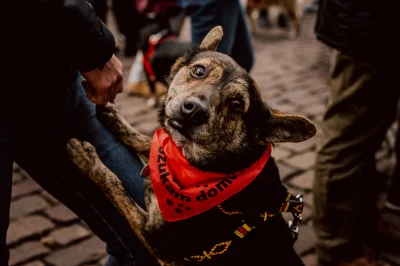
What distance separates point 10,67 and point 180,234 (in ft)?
3.50

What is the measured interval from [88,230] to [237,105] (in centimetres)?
182

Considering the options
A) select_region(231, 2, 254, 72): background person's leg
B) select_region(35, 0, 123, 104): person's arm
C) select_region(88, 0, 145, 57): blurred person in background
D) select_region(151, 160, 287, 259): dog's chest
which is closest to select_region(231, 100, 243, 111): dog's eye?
select_region(151, 160, 287, 259): dog's chest

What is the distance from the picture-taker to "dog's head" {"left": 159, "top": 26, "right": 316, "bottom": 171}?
2180 millimetres

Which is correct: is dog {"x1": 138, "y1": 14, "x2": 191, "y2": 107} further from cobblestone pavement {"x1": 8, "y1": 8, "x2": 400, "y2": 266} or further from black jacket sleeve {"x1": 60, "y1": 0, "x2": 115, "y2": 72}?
black jacket sleeve {"x1": 60, "y1": 0, "x2": 115, "y2": 72}

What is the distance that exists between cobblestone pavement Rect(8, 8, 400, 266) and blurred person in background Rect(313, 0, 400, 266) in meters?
0.28

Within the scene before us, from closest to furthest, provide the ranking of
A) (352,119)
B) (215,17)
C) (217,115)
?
(217,115), (352,119), (215,17)

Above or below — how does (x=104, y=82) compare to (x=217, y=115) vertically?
above

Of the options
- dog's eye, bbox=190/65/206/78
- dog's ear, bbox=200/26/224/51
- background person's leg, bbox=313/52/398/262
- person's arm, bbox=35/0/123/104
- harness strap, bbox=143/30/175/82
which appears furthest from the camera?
harness strap, bbox=143/30/175/82

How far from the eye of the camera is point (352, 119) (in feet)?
9.45

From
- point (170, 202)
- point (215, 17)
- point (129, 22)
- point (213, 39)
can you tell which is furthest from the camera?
point (129, 22)

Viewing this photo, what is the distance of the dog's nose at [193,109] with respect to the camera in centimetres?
210

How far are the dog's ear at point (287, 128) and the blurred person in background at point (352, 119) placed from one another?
88cm

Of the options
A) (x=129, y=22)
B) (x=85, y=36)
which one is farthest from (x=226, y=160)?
(x=129, y=22)

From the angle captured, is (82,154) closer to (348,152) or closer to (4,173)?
(4,173)
